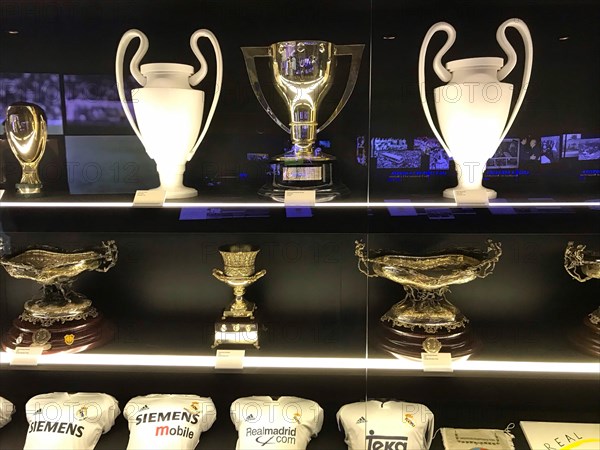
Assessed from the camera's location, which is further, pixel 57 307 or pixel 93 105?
pixel 93 105

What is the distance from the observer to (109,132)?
119 centimetres

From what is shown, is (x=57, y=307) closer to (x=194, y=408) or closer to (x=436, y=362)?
(x=194, y=408)

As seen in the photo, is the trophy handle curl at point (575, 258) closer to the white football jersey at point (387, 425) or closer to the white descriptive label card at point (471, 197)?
the white descriptive label card at point (471, 197)

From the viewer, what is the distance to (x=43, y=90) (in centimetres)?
120

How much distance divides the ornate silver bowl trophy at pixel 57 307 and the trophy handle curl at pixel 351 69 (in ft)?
1.77

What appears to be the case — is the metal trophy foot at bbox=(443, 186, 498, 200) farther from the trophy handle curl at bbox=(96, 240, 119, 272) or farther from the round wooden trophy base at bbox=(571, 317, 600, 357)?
the trophy handle curl at bbox=(96, 240, 119, 272)

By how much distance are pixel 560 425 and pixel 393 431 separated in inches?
14.8

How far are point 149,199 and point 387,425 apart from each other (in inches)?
24.4

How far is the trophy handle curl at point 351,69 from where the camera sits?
1050mm

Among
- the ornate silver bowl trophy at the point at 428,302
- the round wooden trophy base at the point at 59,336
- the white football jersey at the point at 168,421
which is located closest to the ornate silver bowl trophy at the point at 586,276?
the ornate silver bowl trophy at the point at 428,302

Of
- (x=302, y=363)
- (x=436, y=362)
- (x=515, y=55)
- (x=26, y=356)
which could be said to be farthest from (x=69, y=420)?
(x=515, y=55)

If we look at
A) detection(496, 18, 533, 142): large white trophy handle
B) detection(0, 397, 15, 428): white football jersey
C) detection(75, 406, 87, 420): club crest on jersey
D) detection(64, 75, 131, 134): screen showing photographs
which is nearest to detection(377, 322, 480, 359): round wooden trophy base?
detection(496, 18, 533, 142): large white trophy handle

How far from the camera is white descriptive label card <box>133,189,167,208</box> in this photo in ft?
3.08

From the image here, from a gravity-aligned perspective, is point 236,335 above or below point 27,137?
below
